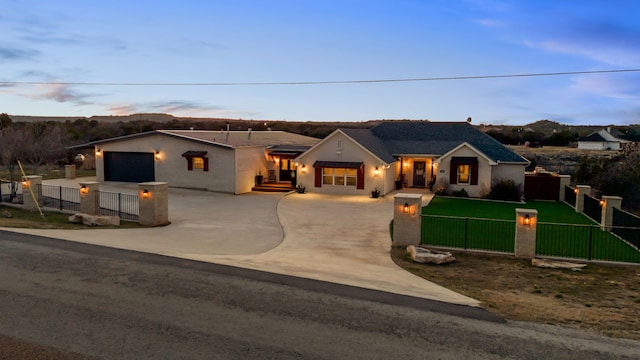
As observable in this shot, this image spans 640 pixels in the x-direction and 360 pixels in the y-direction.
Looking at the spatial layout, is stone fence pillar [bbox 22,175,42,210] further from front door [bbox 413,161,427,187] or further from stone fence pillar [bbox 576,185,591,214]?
stone fence pillar [bbox 576,185,591,214]

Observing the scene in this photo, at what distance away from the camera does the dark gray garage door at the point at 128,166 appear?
36.1 metres

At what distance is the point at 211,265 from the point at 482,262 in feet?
26.8

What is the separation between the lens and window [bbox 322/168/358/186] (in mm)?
32375

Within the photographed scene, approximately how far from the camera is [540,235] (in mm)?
18875

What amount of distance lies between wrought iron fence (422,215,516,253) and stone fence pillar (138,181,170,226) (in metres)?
10.9

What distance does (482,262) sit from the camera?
49.3 ft

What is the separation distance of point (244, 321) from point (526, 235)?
33.6 feet

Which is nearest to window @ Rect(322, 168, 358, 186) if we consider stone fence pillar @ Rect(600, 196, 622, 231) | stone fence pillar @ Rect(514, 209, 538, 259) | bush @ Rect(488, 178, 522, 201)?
bush @ Rect(488, 178, 522, 201)

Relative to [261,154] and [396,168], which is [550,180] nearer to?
[396,168]

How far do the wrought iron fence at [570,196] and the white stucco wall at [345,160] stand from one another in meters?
11.1

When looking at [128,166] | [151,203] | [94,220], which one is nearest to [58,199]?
[94,220]

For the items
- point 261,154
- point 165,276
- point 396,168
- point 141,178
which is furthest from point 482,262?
point 141,178

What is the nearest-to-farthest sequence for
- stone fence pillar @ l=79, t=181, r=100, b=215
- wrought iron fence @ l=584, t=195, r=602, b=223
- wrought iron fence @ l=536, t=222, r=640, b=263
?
wrought iron fence @ l=536, t=222, r=640, b=263
stone fence pillar @ l=79, t=181, r=100, b=215
wrought iron fence @ l=584, t=195, r=602, b=223

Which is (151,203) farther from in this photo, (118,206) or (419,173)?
(419,173)
